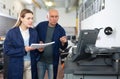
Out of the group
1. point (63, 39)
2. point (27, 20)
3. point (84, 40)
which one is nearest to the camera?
point (84, 40)

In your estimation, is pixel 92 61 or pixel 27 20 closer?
pixel 92 61

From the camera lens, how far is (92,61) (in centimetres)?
219

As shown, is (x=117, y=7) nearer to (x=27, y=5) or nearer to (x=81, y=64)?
(x=81, y=64)

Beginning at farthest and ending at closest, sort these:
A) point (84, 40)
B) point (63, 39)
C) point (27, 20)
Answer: point (63, 39)
point (27, 20)
point (84, 40)

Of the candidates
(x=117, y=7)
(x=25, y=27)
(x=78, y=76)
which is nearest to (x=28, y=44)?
(x=25, y=27)

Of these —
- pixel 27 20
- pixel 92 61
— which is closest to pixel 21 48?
pixel 27 20

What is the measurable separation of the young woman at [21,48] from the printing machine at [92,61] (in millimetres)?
543

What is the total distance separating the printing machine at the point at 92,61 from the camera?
6.26 ft

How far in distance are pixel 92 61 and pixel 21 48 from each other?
0.84 metres

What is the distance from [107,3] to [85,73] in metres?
2.00

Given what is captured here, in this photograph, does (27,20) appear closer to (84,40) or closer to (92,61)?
(84,40)

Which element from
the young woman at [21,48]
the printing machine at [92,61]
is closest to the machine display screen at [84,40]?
the printing machine at [92,61]

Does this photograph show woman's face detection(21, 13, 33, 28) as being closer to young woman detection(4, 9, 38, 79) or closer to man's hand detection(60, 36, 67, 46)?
young woman detection(4, 9, 38, 79)

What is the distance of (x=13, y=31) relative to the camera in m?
2.37
